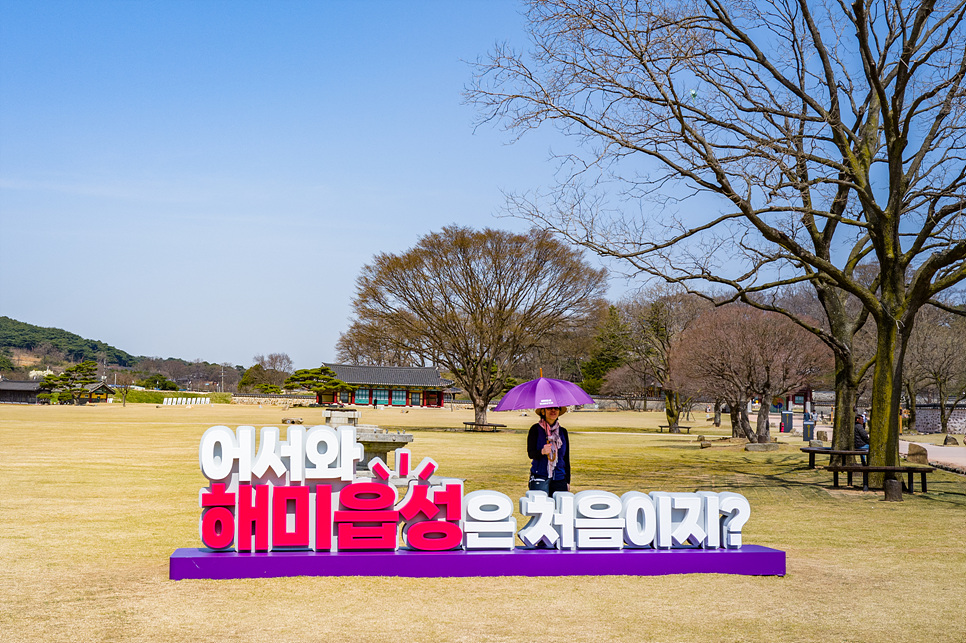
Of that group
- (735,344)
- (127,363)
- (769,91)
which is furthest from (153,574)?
(127,363)

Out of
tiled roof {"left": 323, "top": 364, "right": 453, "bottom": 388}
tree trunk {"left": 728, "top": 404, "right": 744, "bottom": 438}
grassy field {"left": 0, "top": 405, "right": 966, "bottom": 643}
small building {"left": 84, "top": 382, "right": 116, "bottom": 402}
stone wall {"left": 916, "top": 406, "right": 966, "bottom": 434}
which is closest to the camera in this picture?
grassy field {"left": 0, "top": 405, "right": 966, "bottom": 643}

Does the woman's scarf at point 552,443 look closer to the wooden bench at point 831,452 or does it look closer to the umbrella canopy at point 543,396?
the umbrella canopy at point 543,396

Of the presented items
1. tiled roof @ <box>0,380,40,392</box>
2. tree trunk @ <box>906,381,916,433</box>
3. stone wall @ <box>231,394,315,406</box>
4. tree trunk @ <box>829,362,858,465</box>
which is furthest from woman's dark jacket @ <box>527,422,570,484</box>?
tiled roof @ <box>0,380,40,392</box>

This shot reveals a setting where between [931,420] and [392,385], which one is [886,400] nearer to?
[931,420]

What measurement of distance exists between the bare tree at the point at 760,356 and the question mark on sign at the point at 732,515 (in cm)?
2258

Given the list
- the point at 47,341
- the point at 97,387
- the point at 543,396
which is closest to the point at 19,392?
the point at 97,387

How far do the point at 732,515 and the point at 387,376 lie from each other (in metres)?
82.5

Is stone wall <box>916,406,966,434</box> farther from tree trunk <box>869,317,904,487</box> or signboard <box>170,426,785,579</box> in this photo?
signboard <box>170,426,785,579</box>

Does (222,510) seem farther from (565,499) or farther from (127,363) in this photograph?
(127,363)

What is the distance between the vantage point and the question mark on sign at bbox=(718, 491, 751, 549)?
814 cm

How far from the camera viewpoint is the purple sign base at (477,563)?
745cm

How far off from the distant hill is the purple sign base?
581 feet

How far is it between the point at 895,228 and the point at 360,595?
13393 millimetres

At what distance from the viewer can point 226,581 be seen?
7336 millimetres
